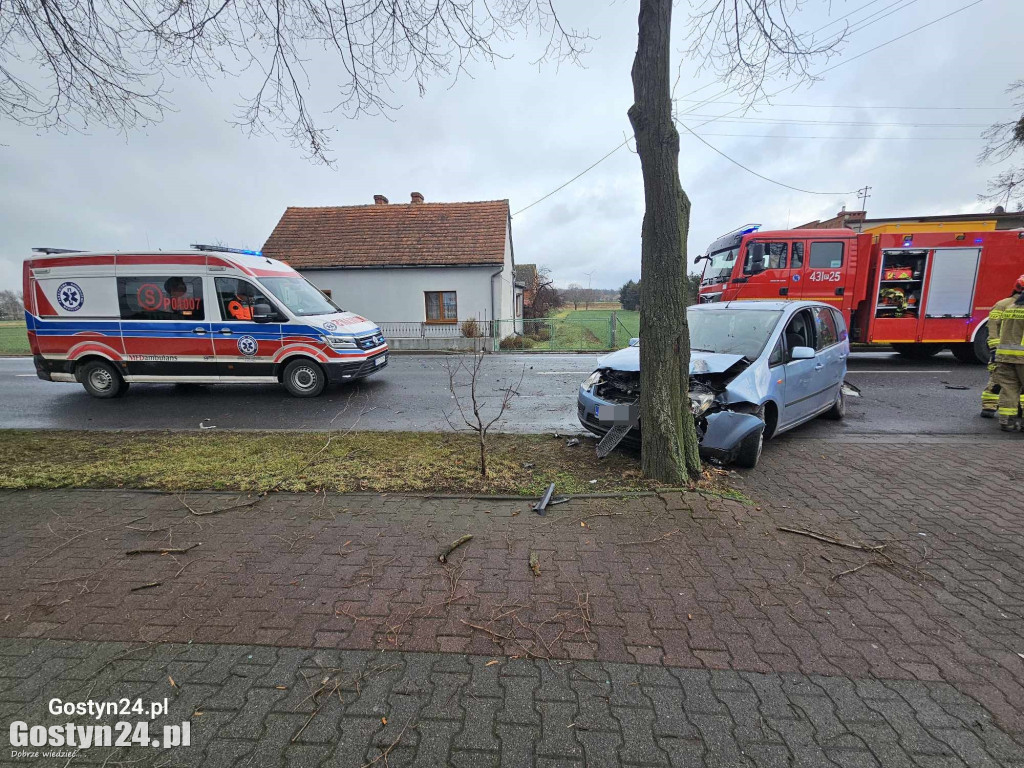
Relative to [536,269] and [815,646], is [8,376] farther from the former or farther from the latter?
[536,269]

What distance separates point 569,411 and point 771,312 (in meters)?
3.04

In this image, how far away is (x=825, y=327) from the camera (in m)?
6.00

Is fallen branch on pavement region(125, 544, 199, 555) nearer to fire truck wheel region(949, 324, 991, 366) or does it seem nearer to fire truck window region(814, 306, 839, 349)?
fire truck window region(814, 306, 839, 349)

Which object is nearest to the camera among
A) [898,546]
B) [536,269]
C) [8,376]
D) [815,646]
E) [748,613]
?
[815,646]

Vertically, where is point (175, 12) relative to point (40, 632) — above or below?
above

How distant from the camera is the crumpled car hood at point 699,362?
14.8ft

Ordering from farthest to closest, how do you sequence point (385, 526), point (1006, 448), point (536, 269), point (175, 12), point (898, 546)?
point (536, 269) < point (1006, 448) < point (175, 12) < point (385, 526) < point (898, 546)

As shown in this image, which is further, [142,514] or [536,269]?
[536,269]

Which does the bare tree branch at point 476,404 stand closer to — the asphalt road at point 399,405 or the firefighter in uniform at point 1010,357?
the asphalt road at point 399,405

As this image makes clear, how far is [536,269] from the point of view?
125 ft

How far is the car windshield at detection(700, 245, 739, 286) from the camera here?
37.1 ft

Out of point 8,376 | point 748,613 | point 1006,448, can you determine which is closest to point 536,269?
point 8,376

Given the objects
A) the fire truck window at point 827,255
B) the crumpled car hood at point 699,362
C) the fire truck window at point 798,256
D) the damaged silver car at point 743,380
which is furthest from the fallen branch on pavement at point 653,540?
the fire truck window at point 827,255

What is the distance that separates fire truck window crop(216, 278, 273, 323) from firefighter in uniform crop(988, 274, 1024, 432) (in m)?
10.7
